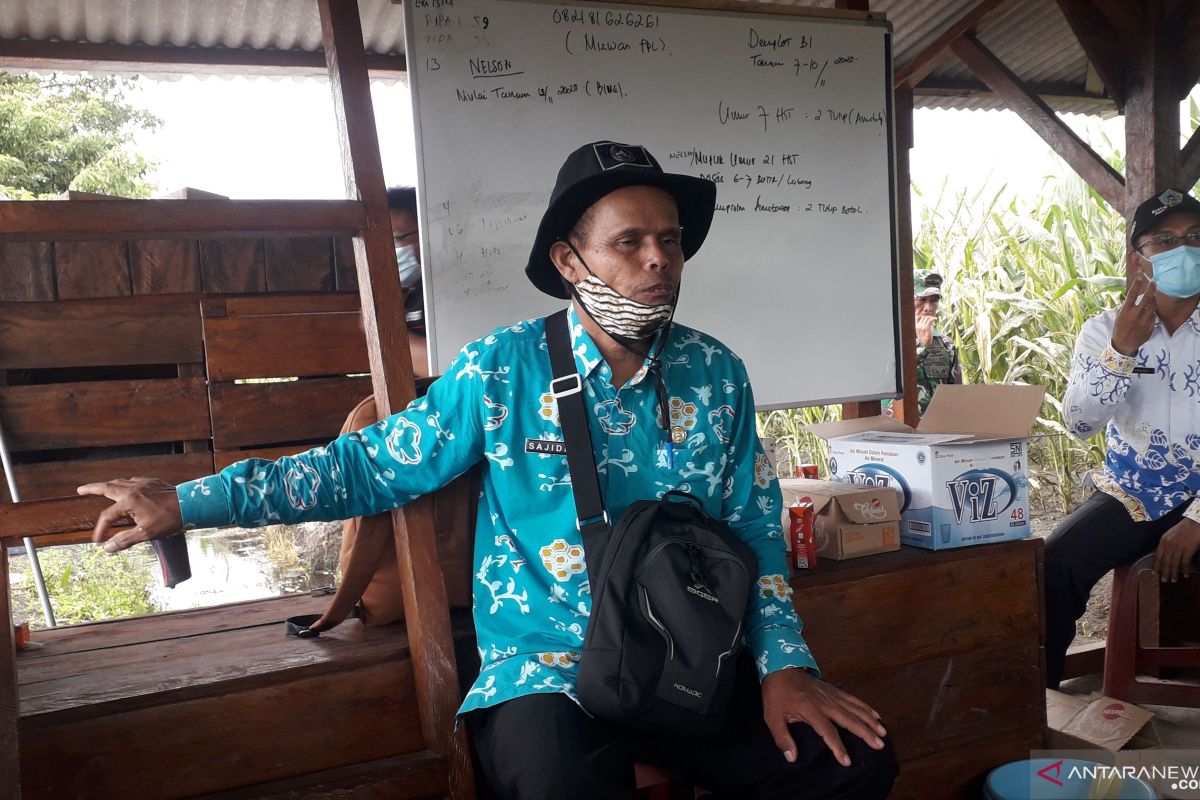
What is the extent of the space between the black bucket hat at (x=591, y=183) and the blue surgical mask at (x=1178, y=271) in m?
1.83

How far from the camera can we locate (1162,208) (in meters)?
3.10

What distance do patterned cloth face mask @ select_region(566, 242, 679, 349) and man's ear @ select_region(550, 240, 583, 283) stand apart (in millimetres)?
15

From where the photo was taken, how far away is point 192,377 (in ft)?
7.77

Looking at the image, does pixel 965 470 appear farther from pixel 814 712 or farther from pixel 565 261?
pixel 565 261

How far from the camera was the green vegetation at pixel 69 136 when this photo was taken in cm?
1357

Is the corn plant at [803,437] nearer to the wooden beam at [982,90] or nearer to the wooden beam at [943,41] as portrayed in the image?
the wooden beam at [982,90]

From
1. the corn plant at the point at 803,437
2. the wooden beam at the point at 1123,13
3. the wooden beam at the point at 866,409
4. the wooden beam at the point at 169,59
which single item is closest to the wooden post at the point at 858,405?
the wooden beam at the point at 866,409

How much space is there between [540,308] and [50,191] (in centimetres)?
1366

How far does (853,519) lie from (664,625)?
1005 mm

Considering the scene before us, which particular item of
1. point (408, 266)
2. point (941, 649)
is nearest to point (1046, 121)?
point (941, 649)

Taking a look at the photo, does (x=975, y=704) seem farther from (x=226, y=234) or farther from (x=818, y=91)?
(x=226, y=234)

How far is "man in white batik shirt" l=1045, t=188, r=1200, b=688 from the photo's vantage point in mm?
3035

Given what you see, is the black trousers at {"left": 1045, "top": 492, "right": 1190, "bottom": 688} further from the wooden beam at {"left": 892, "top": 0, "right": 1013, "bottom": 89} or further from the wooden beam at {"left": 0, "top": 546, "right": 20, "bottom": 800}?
the wooden beam at {"left": 0, "top": 546, "right": 20, "bottom": 800}
